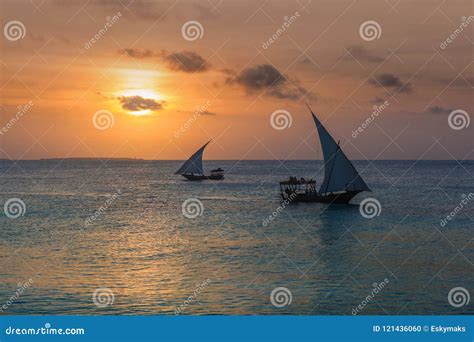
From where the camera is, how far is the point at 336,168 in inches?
2210

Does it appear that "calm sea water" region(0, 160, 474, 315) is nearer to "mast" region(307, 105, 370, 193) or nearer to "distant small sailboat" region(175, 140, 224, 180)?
"mast" region(307, 105, 370, 193)

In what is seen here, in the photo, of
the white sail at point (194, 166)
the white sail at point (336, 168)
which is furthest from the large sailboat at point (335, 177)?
the white sail at point (194, 166)

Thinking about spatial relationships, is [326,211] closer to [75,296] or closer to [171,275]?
[171,275]

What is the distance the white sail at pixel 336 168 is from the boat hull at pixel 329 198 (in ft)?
3.54

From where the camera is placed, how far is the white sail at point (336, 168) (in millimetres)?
54688

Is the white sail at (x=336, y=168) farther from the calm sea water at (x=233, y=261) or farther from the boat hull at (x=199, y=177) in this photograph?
the boat hull at (x=199, y=177)

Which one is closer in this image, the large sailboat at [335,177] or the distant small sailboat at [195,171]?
the large sailboat at [335,177]

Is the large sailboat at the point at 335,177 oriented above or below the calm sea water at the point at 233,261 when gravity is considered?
above

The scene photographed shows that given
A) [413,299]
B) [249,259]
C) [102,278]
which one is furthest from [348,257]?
[102,278]

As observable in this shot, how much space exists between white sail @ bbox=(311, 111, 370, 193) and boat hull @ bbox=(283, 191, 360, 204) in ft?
3.54

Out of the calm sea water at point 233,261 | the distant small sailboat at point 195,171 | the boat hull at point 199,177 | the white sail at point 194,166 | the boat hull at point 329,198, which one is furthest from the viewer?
the boat hull at point 199,177

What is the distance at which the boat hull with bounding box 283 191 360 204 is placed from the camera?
6019 cm

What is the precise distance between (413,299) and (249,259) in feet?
36.1

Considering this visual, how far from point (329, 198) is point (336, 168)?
6.48 meters
